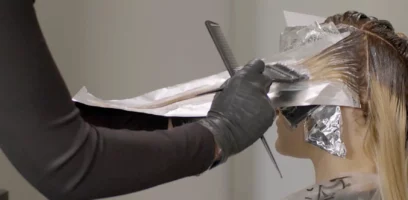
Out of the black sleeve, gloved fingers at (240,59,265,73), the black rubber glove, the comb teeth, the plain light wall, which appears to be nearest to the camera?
the black sleeve

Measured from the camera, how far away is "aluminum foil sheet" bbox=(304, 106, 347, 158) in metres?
0.93

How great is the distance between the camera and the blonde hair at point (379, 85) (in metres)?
0.94

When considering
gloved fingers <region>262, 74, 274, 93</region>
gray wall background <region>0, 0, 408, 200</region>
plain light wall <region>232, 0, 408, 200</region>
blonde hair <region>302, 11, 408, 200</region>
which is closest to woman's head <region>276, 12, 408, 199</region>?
blonde hair <region>302, 11, 408, 200</region>

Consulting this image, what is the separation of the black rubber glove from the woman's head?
0.21 m

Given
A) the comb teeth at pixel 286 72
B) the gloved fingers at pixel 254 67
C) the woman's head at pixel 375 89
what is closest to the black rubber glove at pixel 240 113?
the gloved fingers at pixel 254 67

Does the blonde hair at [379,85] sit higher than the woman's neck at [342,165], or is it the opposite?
the blonde hair at [379,85]

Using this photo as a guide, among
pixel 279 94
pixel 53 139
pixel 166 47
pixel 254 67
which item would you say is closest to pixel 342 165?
pixel 279 94

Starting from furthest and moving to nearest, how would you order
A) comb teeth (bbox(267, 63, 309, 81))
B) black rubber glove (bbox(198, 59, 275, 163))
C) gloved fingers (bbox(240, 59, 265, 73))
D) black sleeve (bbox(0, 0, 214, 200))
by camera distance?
comb teeth (bbox(267, 63, 309, 81)), gloved fingers (bbox(240, 59, 265, 73)), black rubber glove (bbox(198, 59, 275, 163)), black sleeve (bbox(0, 0, 214, 200))

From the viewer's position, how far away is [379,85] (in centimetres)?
94

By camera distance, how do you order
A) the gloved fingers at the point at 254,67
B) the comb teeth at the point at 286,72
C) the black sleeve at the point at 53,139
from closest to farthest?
the black sleeve at the point at 53,139, the gloved fingers at the point at 254,67, the comb teeth at the point at 286,72

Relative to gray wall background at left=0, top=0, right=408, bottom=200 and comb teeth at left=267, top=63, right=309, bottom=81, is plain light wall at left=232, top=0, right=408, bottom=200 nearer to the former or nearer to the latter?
gray wall background at left=0, top=0, right=408, bottom=200

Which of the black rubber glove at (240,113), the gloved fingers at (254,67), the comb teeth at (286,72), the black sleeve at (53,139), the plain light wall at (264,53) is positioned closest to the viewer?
the black sleeve at (53,139)

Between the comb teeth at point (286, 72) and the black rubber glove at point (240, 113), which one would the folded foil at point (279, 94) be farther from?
the black rubber glove at point (240, 113)

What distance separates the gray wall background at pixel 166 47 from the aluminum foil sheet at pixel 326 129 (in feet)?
1.91
